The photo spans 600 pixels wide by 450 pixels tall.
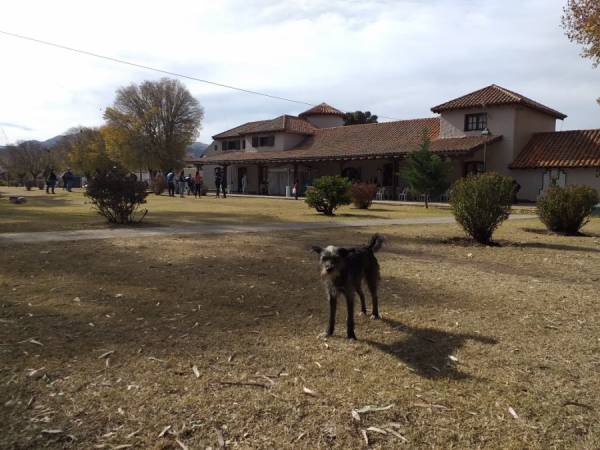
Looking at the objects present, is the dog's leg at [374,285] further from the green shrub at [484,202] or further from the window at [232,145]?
the window at [232,145]

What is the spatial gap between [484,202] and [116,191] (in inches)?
358

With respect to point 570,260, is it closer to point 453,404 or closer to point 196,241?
point 453,404

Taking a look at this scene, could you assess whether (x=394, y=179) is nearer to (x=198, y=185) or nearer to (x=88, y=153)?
(x=198, y=185)

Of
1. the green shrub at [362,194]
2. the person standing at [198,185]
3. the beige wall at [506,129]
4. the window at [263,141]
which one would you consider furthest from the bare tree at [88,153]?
the green shrub at [362,194]

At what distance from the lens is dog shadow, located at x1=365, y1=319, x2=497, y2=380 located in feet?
11.0

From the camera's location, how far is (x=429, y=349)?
Answer: 149 inches

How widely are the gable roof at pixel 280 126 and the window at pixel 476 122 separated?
14.6 m

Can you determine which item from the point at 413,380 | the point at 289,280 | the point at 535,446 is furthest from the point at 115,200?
the point at 535,446

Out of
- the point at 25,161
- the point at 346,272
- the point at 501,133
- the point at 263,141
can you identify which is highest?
the point at 263,141

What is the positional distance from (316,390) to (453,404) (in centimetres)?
89

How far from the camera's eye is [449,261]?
784 cm

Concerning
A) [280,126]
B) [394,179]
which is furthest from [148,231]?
[280,126]

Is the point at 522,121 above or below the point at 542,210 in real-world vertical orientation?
above

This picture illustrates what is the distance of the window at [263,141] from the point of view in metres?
40.5
